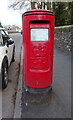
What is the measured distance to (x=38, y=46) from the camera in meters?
3.65

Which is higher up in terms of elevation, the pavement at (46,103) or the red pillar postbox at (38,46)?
the red pillar postbox at (38,46)

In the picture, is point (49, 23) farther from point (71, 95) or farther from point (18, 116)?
point (18, 116)

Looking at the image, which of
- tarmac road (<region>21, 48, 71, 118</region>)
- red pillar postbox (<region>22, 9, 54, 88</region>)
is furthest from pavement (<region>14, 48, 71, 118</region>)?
red pillar postbox (<region>22, 9, 54, 88</region>)

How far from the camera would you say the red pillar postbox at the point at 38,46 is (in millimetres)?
3535

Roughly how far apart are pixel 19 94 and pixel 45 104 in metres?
0.81

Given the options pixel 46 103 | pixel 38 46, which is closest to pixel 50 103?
pixel 46 103

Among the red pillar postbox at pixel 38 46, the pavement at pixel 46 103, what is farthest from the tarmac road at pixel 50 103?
the red pillar postbox at pixel 38 46

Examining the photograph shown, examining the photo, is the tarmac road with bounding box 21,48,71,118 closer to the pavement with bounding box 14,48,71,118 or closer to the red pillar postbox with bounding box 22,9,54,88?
the pavement with bounding box 14,48,71,118

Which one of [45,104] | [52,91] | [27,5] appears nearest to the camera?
[45,104]

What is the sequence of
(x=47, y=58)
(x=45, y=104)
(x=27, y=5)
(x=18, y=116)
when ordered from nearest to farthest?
(x=18, y=116) < (x=45, y=104) < (x=47, y=58) < (x=27, y=5)

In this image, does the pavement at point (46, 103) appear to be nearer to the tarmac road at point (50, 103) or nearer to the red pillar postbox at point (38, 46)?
the tarmac road at point (50, 103)

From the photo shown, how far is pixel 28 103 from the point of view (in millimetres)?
3555

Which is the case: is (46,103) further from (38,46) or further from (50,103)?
(38,46)

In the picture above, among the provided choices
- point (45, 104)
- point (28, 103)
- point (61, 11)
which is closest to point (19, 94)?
point (28, 103)
